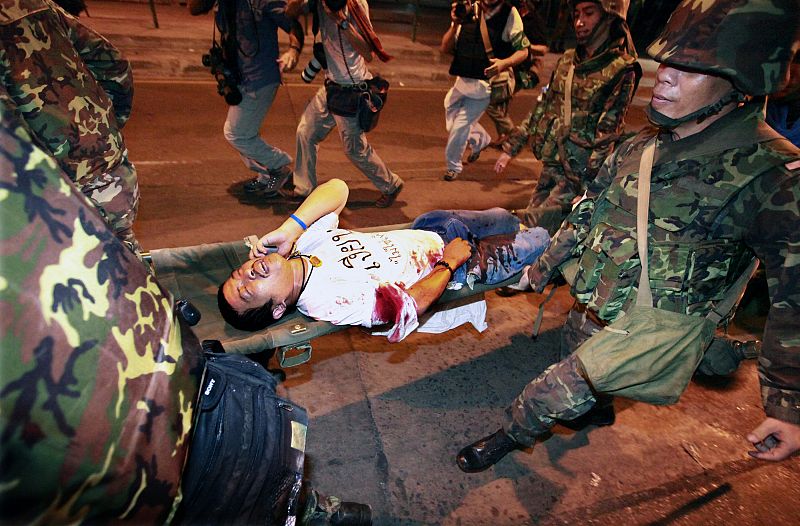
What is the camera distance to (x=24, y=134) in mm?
748

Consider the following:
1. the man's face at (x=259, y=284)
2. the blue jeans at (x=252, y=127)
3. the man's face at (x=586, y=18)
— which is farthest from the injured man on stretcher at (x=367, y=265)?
the blue jeans at (x=252, y=127)

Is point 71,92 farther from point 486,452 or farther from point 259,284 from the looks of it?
point 486,452

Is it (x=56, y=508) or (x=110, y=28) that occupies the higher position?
(x=56, y=508)

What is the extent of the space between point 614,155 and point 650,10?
572 inches

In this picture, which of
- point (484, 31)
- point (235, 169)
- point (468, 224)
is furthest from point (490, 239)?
point (235, 169)

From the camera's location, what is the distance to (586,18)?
305 cm

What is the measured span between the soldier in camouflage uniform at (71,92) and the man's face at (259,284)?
56cm

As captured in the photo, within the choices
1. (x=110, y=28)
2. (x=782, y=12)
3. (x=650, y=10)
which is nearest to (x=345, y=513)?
(x=782, y=12)

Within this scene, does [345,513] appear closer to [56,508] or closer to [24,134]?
[56,508]

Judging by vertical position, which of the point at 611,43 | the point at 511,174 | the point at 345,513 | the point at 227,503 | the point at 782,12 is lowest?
the point at 511,174

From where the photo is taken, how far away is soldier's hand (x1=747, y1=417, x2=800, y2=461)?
1.64m

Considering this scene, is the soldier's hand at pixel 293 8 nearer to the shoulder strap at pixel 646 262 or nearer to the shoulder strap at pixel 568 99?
the shoulder strap at pixel 568 99

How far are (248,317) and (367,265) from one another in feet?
2.24

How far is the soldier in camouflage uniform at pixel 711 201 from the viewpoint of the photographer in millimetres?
1568
